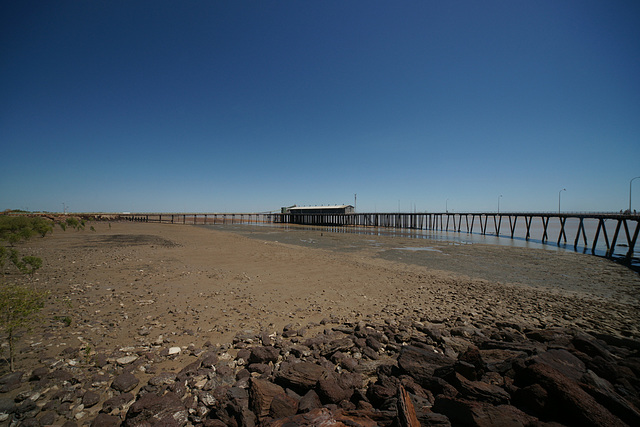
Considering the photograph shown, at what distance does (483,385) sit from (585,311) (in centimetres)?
802

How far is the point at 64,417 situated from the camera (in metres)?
3.04

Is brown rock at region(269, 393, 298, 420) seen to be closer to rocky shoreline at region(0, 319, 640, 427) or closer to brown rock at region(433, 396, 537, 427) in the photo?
rocky shoreline at region(0, 319, 640, 427)

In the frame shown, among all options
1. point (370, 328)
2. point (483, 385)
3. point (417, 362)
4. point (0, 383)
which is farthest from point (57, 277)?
point (483, 385)

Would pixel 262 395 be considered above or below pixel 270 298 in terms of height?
above

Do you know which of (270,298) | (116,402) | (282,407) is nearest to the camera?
(282,407)

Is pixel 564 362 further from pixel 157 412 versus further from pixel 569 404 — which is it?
pixel 157 412

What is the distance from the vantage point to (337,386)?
11.4 ft

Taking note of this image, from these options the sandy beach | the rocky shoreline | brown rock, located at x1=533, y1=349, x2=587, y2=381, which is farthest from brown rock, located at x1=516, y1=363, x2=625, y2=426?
the sandy beach

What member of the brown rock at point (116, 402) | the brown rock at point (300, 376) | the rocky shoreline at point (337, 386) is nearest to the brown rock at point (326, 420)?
the rocky shoreline at point (337, 386)

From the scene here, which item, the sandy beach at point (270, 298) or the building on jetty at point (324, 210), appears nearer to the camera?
the sandy beach at point (270, 298)

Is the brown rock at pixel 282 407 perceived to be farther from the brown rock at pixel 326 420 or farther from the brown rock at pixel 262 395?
the brown rock at pixel 326 420

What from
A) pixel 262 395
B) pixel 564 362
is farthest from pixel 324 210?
pixel 262 395

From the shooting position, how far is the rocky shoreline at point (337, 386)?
2.91 m

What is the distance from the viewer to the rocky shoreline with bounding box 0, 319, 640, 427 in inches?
114
